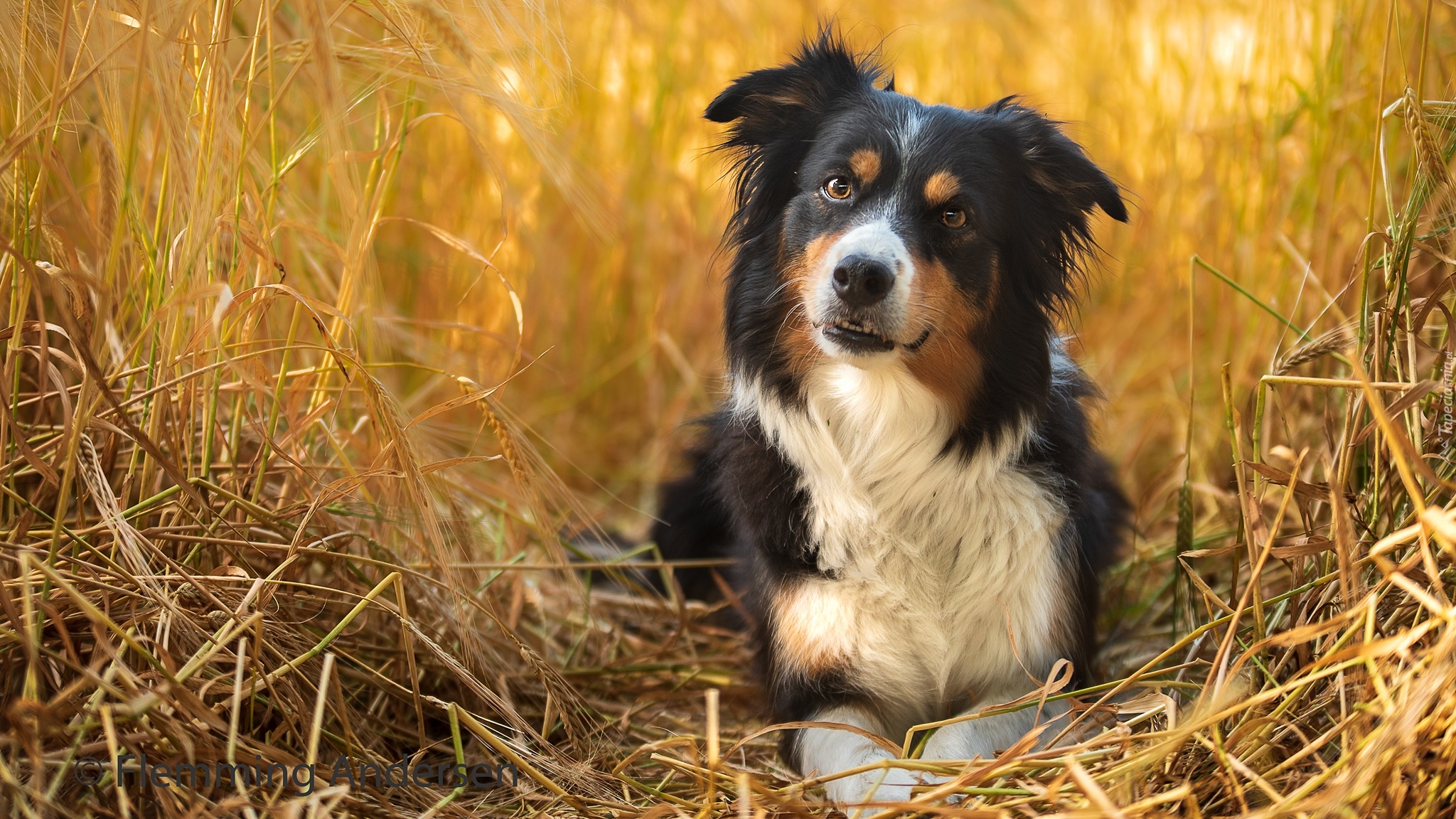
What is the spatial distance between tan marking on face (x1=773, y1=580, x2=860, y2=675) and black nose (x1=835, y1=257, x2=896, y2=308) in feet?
2.28

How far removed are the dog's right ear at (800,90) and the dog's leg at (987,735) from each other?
1520mm

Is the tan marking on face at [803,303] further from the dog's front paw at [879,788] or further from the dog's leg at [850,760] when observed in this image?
the dog's front paw at [879,788]

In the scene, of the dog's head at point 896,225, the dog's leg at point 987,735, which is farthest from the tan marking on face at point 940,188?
the dog's leg at point 987,735

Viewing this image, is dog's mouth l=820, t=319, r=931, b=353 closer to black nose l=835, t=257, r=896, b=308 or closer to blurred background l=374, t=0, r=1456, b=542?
black nose l=835, t=257, r=896, b=308

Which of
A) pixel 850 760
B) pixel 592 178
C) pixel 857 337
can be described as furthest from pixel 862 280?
pixel 592 178

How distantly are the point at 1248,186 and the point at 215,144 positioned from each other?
3.79 meters

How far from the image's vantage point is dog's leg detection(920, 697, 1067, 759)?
87.7 inches

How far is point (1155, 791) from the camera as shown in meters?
1.92

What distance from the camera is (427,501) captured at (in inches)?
88.5

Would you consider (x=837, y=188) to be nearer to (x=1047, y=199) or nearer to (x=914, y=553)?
(x=1047, y=199)

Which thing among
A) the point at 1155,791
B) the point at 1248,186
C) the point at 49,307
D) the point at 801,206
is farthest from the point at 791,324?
the point at 1248,186

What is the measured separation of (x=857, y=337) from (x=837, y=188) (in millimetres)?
412

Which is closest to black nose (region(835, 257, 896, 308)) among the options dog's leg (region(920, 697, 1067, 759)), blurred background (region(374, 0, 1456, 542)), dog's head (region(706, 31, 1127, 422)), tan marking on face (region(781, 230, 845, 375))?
dog's head (region(706, 31, 1127, 422))

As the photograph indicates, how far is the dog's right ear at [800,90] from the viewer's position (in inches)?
104
